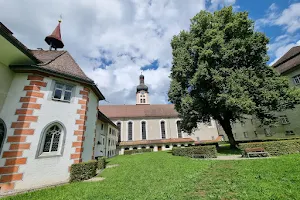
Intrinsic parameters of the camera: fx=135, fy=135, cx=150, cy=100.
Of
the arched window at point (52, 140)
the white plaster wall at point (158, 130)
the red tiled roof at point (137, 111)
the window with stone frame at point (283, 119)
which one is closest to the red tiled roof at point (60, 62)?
the arched window at point (52, 140)

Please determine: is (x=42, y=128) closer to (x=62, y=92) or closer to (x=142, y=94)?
→ (x=62, y=92)

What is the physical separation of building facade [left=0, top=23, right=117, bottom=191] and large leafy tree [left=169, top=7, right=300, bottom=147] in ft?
41.1

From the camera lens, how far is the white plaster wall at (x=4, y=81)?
749cm

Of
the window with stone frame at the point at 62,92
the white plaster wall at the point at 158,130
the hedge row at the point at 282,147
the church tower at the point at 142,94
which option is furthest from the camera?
the church tower at the point at 142,94

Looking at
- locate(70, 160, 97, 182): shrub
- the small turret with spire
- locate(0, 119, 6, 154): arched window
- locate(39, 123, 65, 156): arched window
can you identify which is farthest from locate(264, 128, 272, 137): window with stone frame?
the small turret with spire

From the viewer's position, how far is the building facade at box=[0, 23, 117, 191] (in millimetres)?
6938

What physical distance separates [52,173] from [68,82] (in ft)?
18.5

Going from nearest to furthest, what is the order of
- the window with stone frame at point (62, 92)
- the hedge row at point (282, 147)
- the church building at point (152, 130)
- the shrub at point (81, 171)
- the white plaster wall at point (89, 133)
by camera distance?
the shrub at point (81, 171) < the window with stone frame at point (62, 92) < the white plaster wall at point (89, 133) < the hedge row at point (282, 147) < the church building at point (152, 130)

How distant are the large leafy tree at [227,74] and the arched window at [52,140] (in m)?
13.4

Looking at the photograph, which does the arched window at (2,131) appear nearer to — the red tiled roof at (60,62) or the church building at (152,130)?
the red tiled roof at (60,62)

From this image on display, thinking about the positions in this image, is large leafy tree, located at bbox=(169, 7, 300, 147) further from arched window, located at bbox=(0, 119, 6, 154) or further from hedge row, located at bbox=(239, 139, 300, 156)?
arched window, located at bbox=(0, 119, 6, 154)

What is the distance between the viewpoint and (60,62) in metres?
9.96

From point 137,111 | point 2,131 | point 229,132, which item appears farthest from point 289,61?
point 137,111

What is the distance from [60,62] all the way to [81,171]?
7.73m
